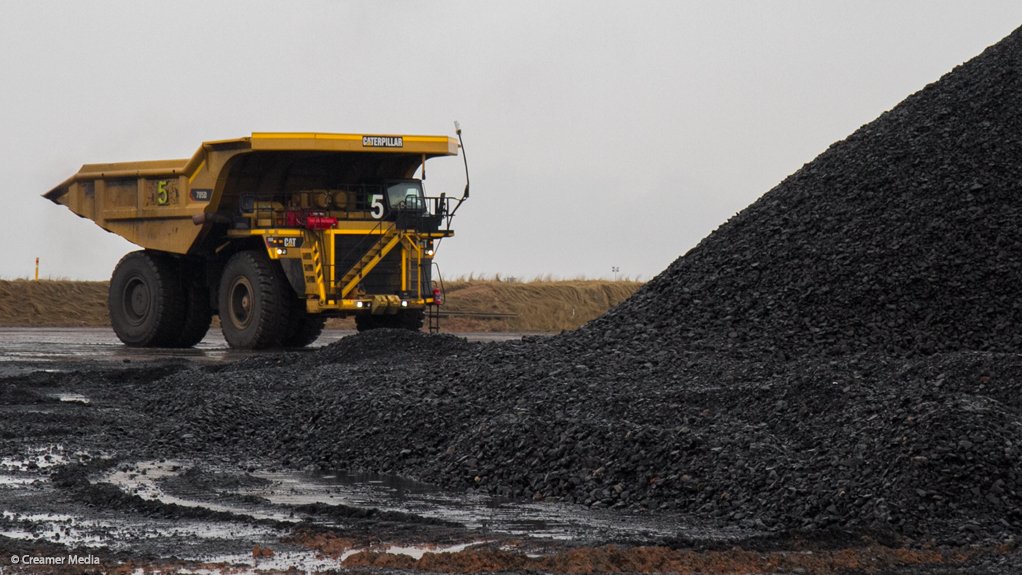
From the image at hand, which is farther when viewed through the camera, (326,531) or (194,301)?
(194,301)

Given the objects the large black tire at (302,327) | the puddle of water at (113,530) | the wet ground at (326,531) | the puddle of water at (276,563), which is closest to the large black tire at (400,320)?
the large black tire at (302,327)

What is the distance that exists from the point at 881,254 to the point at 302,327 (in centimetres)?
948

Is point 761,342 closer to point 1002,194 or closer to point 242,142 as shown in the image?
point 1002,194

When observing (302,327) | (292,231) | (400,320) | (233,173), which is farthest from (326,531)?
(302,327)

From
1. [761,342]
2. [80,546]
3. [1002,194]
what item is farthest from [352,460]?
[1002,194]

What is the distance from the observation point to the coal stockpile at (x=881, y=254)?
11.2m

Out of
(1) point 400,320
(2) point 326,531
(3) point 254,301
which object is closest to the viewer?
(2) point 326,531

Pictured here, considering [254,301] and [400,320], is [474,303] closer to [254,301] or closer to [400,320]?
[400,320]

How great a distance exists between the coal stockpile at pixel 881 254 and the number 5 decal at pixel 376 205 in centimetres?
568

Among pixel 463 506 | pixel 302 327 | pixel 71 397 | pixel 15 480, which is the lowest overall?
pixel 463 506

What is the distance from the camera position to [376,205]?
18.1 meters

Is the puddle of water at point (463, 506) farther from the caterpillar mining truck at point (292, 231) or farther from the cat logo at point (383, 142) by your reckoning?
the cat logo at point (383, 142)

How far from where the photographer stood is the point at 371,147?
697 inches

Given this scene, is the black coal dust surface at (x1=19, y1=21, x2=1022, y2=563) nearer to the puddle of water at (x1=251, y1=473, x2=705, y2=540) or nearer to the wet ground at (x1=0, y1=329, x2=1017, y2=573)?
the puddle of water at (x1=251, y1=473, x2=705, y2=540)
